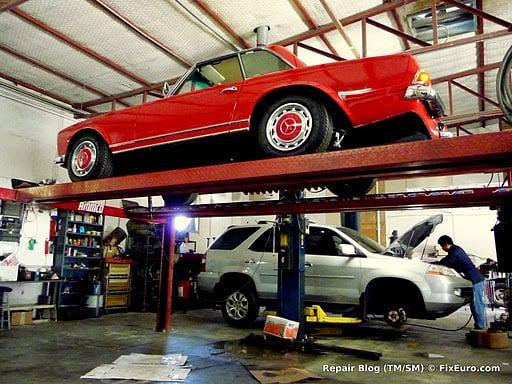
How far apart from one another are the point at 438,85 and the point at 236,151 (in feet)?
22.5

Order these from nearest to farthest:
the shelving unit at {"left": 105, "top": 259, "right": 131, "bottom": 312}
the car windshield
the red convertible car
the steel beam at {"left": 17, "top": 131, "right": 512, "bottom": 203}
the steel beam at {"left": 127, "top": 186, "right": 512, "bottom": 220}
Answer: the steel beam at {"left": 17, "top": 131, "right": 512, "bottom": 203}
the red convertible car
the steel beam at {"left": 127, "top": 186, "right": 512, "bottom": 220}
the car windshield
the shelving unit at {"left": 105, "top": 259, "right": 131, "bottom": 312}

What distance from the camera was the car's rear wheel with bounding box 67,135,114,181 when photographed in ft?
12.9

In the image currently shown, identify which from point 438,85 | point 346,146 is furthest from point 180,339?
point 438,85

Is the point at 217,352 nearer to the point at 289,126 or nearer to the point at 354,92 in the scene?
the point at 289,126

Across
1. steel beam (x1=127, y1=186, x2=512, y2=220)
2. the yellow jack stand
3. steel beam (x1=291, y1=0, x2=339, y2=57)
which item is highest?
steel beam (x1=291, y1=0, x2=339, y2=57)

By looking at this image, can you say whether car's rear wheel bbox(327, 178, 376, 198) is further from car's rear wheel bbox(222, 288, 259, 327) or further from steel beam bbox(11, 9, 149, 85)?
steel beam bbox(11, 9, 149, 85)

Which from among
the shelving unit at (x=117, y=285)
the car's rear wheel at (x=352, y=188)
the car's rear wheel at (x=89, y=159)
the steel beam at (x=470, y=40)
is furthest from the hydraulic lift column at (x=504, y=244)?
the shelving unit at (x=117, y=285)

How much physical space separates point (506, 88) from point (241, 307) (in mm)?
5234

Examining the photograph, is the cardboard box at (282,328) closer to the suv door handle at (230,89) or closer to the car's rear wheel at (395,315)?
the car's rear wheel at (395,315)

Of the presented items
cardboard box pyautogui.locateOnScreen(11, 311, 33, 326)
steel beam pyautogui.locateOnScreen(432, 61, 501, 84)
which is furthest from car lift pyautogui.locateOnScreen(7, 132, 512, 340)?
steel beam pyautogui.locateOnScreen(432, 61, 501, 84)

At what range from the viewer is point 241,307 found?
264 inches

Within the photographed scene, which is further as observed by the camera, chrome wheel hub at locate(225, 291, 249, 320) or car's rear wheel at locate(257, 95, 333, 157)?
chrome wheel hub at locate(225, 291, 249, 320)

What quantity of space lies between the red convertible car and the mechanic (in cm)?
324

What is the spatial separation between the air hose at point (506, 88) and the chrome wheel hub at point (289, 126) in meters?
1.10
